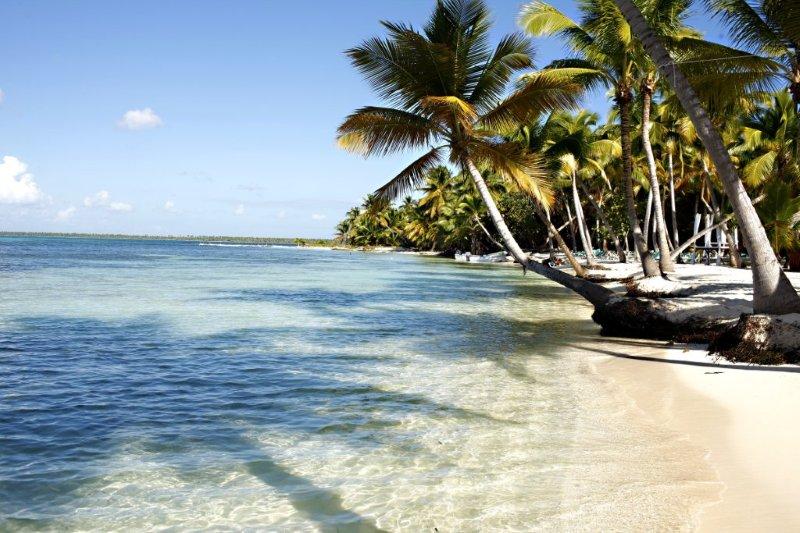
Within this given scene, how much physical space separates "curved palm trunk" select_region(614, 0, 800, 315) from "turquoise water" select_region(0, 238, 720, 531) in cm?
298

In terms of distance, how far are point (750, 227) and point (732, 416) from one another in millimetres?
4414

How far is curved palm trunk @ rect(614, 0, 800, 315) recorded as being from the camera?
970cm

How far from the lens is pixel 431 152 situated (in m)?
16.3

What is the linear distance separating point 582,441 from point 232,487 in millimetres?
3299

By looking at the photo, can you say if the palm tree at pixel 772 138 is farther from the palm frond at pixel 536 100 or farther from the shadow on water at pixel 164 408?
the shadow on water at pixel 164 408

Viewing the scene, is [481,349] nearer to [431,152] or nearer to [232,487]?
[431,152]

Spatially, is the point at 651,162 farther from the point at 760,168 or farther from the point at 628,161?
the point at 760,168

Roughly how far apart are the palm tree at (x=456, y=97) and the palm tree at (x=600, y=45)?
10.1ft

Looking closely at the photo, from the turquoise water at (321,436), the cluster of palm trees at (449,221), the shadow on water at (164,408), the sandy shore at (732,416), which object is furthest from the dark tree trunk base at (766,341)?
the cluster of palm trees at (449,221)

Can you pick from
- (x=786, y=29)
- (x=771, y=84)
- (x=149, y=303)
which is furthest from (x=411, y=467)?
(x=149, y=303)

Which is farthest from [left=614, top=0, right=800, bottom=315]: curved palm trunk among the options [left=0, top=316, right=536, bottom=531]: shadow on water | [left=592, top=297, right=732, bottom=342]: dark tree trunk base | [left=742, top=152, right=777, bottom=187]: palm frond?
[left=742, top=152, right=777, bottom=187]: palm frond

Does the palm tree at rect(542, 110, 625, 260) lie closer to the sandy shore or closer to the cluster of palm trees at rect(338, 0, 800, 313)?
the cluster of palm trees at rect(338, 0, 800, 313)

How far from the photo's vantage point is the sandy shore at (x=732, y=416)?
4.37 metres

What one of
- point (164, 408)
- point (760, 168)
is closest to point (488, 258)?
point (760, 168)
